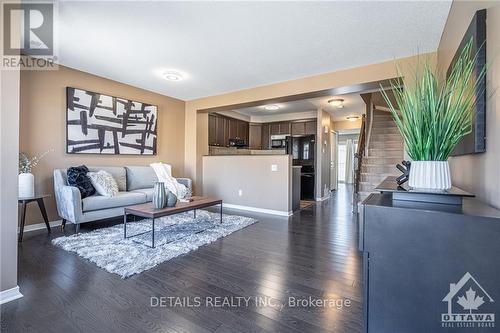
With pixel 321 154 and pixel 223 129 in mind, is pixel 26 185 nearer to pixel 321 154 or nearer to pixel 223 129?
pixel 223 129

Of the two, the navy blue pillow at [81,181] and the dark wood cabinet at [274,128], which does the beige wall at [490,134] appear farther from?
the dark wood cabinet at [274,128]

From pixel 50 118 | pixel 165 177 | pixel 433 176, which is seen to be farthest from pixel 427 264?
pixel 50 118

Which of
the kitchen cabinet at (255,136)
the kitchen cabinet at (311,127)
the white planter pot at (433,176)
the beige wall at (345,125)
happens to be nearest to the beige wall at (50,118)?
the kitchen cabinet at (255,136)

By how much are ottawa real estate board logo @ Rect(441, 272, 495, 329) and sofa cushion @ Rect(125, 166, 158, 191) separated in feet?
14.4

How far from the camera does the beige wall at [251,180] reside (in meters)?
4.56

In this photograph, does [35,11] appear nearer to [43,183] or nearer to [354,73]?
[43,183]

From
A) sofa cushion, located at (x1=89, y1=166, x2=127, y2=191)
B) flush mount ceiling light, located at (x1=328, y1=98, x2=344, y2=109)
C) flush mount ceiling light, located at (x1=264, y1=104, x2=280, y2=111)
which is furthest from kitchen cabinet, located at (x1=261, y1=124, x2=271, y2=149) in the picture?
sofa cushion, located at (x1=89, y1=166, x2=127, y2=191)

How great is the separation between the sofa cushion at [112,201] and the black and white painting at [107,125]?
3.37 ft

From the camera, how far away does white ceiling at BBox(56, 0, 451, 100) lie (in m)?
2.16

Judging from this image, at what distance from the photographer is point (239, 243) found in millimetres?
2877

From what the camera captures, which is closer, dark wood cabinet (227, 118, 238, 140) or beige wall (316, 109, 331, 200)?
beige wall (316, 109, 331, 200)

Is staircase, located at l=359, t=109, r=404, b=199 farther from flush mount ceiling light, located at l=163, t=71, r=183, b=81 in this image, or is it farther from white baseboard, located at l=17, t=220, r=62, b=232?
white baseboard, located at l=17, t=220, r=62, b=232

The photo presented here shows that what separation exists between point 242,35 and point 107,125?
2.94m

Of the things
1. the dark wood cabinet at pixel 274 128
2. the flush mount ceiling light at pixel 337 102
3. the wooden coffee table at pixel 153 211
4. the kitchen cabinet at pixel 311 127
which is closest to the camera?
the wooden coffee table at pixel 153 211
